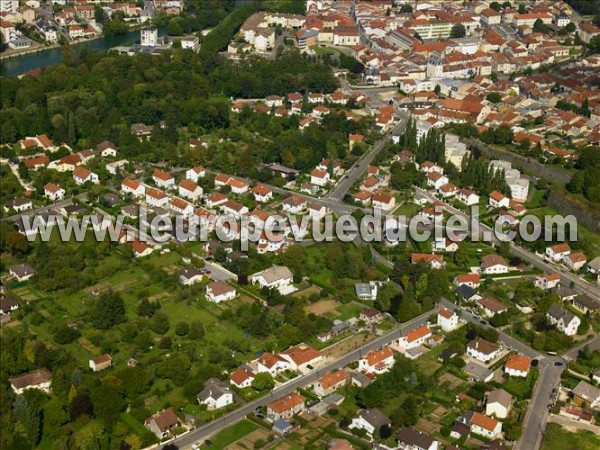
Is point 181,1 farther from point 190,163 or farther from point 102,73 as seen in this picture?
point 190,163

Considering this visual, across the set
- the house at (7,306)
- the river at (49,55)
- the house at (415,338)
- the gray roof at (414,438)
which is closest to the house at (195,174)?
the house at (7,306)

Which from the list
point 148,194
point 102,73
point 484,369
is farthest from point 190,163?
point 484,369

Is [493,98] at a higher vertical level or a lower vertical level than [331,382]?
lower

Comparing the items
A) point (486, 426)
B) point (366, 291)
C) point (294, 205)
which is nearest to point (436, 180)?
point (294, 205)

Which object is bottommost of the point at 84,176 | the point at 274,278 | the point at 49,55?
the point at 49,55

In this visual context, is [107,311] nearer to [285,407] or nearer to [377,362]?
[285,407]

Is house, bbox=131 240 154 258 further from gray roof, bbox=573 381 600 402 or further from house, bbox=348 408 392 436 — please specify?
gray roof, bbox=573 381 600 402

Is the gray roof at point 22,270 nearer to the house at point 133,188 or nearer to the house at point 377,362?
the house at point 133,188
